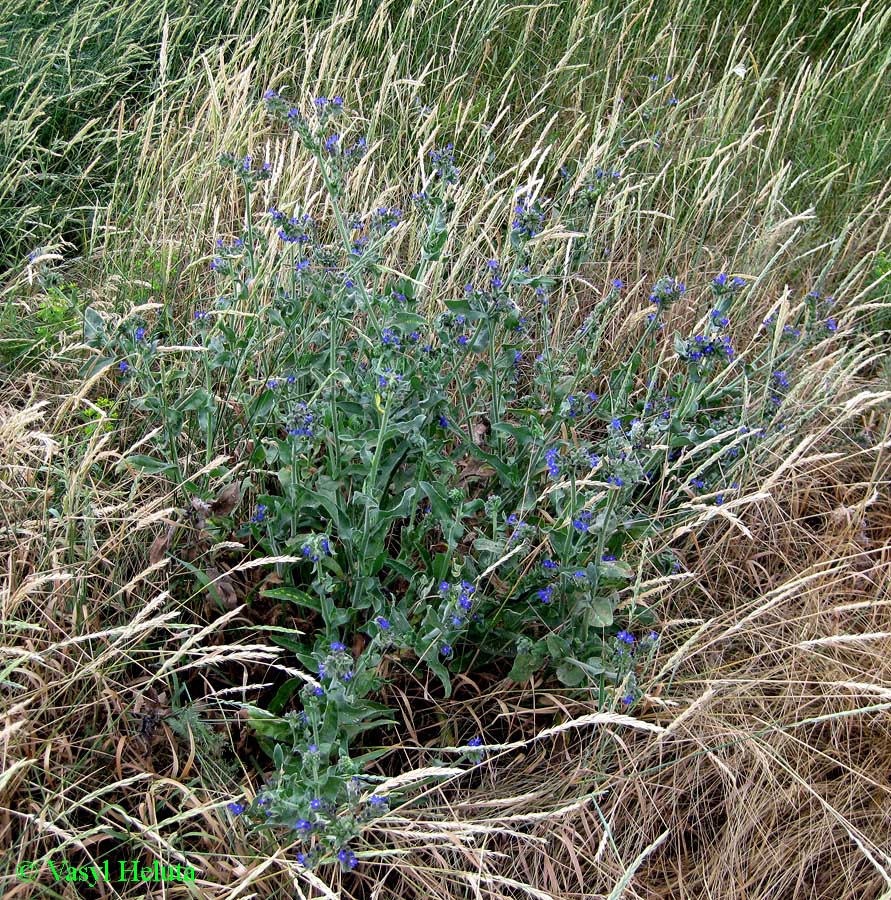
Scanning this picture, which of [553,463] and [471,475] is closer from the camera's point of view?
[553,463]

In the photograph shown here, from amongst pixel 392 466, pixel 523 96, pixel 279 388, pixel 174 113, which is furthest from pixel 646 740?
pixel 174 113

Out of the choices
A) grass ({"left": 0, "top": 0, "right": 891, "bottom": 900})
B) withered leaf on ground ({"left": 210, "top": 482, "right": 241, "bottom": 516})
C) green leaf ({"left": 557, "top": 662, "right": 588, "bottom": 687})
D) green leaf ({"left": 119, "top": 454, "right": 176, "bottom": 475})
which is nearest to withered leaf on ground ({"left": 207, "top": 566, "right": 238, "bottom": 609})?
grass ({"left": 0, "top": 0, "right": 891, "bottom": 900})

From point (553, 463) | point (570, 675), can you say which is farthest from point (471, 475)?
point (570, 675)

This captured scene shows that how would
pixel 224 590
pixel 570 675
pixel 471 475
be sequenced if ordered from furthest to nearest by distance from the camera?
pixel 471 475 < pixel 224 590 < pixel 570 675

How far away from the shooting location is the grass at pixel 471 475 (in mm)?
1944

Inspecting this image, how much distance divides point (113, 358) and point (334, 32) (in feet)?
7.84

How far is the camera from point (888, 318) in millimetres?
3574

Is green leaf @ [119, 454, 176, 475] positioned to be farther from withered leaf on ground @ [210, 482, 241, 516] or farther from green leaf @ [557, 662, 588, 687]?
green leaf @ [557, 662, 588, 687]

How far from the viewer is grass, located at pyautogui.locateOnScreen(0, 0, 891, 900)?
1.94 metres

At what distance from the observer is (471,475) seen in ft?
8.32

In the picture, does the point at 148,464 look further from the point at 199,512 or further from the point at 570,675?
the point at 570,675

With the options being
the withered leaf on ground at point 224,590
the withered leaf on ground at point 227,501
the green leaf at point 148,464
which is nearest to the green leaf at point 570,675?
the withered leaf on ground at point 224,590

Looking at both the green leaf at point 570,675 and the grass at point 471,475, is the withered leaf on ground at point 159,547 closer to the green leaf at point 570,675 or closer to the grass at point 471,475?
the grass at point 471,475

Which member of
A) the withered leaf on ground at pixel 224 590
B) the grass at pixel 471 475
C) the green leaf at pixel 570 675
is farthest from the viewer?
the withered leaf on ground at pixel 224 590
